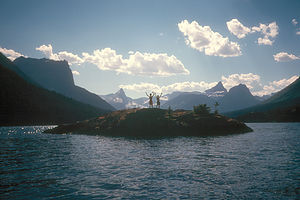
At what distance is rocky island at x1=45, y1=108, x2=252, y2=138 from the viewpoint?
2854 inches

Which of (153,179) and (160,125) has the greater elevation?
(160,125)

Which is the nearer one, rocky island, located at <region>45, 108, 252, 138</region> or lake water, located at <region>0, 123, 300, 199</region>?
lake water, located at <region>0, 123, 300, 199</region>

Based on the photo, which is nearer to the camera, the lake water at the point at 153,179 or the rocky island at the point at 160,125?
the lake water at the point at 153,179

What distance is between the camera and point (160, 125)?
7506 cm

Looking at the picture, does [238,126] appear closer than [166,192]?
No

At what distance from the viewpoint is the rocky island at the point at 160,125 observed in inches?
2854

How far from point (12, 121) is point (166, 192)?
207 metres

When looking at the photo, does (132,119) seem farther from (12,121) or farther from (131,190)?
(12,121)

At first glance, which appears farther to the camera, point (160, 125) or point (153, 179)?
point (160, 125)

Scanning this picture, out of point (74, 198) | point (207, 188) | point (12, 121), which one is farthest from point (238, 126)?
point (12, 121)

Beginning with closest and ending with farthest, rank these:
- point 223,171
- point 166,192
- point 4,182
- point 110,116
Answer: point 166,192 < point 4,182 < point 223,171 < point 110,116

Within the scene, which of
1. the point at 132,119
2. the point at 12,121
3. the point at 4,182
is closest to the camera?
the point at 4,182

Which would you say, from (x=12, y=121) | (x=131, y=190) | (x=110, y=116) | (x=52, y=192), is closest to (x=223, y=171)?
(x=131, y=190)

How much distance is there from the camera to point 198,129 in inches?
2881
